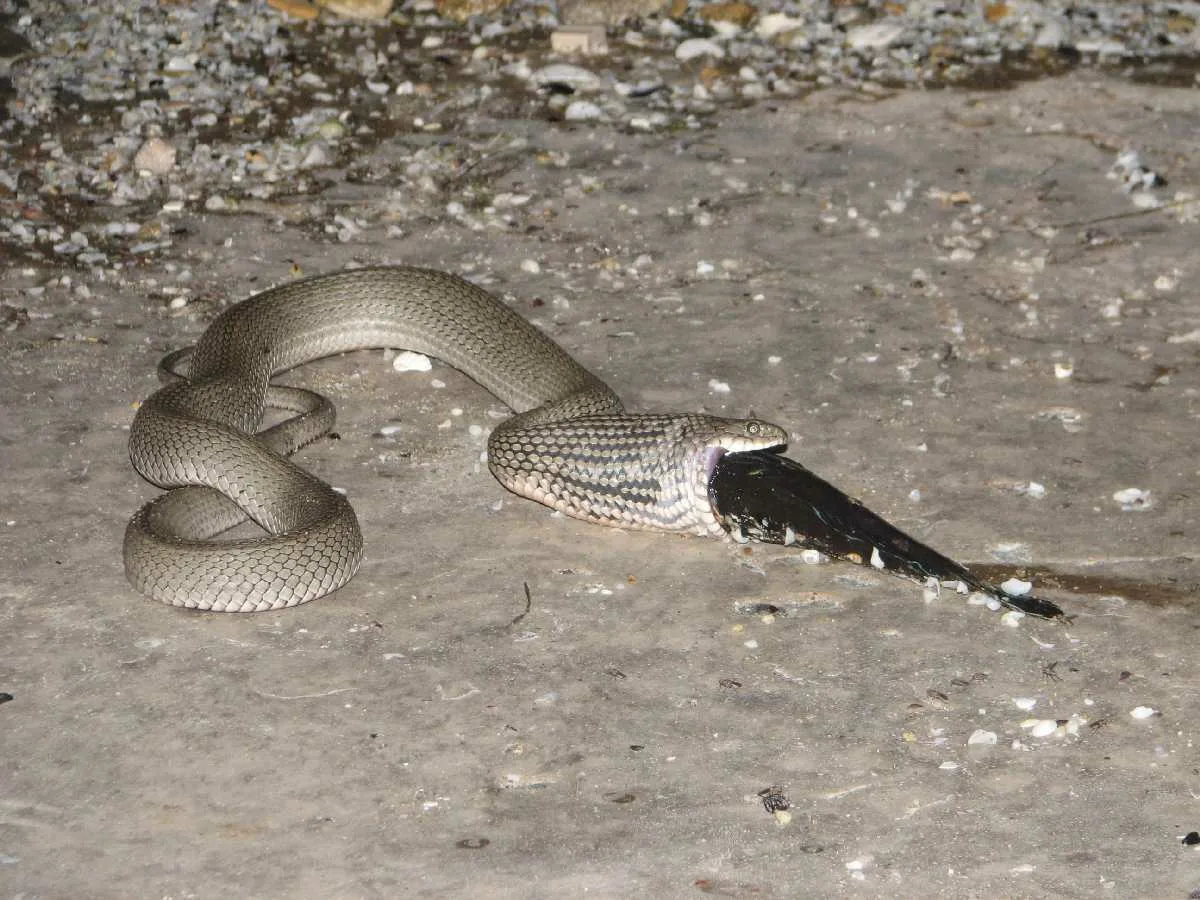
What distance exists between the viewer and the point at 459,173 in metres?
8.10

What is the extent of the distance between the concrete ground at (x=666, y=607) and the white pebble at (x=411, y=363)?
7 centimetres

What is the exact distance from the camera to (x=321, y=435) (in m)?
5.86

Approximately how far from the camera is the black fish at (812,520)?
4855 millimetres

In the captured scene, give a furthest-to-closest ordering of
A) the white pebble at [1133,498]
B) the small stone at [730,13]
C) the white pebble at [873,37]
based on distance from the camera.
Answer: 1. the small stone at [730,13]
2. the white pebble at [873,37]
3. the white pebble at [1133,498]

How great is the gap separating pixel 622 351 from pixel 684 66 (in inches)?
142

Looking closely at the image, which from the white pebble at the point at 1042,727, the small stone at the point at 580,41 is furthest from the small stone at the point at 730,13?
the white pebble at the point at 1042,727

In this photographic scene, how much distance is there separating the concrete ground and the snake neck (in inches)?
4.3

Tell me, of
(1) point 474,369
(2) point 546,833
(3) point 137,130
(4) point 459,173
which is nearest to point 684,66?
(4) point 459,173

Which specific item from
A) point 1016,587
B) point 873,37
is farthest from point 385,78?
point 1016,587

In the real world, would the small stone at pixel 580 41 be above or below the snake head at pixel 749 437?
above

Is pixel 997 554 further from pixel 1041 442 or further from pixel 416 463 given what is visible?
Answer: pixel 416 463

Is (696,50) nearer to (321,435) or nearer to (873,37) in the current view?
(873,37)

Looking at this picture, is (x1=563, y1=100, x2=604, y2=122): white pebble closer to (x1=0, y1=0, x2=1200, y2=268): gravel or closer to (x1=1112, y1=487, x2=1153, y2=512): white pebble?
(x1=0, y1=0, x2=1200, y2=268): gravel

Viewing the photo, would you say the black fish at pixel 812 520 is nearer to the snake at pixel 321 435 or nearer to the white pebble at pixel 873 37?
the snake at pixel 321 435
